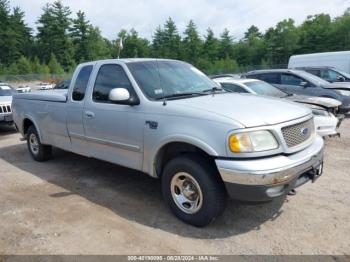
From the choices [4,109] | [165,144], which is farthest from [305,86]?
[4,109]

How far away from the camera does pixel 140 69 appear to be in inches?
178

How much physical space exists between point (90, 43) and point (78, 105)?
7919 centimetres

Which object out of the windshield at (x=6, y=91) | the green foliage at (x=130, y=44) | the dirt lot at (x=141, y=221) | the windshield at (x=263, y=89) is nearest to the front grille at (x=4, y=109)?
the windshield at (x=6, y=91)

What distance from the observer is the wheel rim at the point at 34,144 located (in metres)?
6.74

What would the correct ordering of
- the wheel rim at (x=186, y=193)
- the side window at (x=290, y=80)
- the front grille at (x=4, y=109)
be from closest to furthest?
the wheel rim at (x=186, y=193) < the front grille at (x=4, y=109) < the side window at (x=290, y=80)

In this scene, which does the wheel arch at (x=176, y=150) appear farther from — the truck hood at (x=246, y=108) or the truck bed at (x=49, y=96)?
the truck bed at (x=49, y=96)

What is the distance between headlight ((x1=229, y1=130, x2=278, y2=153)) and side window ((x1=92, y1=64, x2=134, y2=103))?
1.73m

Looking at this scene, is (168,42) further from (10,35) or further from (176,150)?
(176,150)

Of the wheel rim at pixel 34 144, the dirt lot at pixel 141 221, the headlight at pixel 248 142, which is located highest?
the headlight at pixel 248 142

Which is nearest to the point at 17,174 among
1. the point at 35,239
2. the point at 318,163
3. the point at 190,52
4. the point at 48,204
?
the point at 48,204

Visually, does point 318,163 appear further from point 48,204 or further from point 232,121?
point 48,204

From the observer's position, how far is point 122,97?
407cm

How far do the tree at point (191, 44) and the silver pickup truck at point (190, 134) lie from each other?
70.1m

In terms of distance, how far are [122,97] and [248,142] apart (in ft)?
5.46
